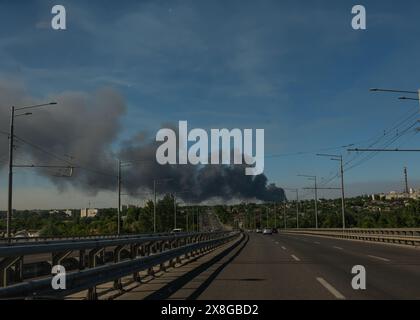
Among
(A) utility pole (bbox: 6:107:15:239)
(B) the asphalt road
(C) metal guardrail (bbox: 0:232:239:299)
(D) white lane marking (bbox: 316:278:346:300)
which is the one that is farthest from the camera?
(A) utility pole (bbox: 6:107:15:239)

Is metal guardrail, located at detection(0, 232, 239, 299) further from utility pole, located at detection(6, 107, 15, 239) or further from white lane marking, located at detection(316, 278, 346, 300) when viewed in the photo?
utility pole, located at detection(6, 107, 15, 239)

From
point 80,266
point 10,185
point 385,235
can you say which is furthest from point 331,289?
point 385,235

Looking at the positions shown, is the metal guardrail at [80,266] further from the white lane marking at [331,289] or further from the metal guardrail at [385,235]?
the metal guardrail at [385,235]

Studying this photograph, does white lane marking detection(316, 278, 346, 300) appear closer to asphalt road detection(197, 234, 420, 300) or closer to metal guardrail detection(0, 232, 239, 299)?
asphalt road detection(197, 234, 420, 300)

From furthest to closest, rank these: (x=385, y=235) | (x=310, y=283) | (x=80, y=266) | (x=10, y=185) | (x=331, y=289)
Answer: (x=385, y=235) → (x=10, y=185) → (x=310, y=283) → (x=331, y=289) → (x=80, y=266)

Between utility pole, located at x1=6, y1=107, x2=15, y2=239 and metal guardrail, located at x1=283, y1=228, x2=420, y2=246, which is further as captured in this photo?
metal guardrail, located at x1=283, y1=228, x2=420, y2=246

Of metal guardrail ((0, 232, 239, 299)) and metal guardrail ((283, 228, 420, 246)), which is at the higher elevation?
metal guardrail ((0, 232, 239, 299))

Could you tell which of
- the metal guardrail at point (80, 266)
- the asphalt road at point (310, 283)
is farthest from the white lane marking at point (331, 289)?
the metal guardrail at point (80, 266)

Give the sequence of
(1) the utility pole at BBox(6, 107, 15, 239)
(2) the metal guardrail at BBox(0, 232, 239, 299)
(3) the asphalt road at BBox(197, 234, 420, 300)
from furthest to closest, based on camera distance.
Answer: (1) the utility pole at BBox(6, 107, 15, 239), (3) the asphalt road at BBox(197, 234, 420, 300), (2) the metal guardrail at BBox(0, 232, 239, 299)

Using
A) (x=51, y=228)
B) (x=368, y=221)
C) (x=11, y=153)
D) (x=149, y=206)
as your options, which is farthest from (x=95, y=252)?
(x=149, y=206)

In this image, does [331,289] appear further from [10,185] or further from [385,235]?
[385,235]

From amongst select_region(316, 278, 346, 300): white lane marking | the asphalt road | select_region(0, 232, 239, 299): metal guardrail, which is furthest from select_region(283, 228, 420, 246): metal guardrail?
select_region(0, 232, 239, 299): metal guardrail

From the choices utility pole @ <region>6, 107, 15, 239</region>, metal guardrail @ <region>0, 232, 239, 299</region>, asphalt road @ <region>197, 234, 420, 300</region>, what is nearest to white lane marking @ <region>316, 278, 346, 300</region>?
asphalt road @ <region>197, 234, 420, 300</region>

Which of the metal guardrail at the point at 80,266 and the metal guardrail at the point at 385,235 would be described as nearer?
the metal guardrail at the point at 80,266
